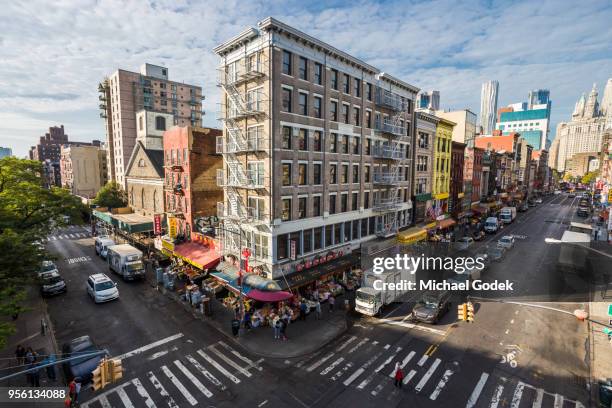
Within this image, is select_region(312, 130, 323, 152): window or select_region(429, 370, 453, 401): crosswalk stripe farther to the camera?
select_region(312, 130, 323, 152): window

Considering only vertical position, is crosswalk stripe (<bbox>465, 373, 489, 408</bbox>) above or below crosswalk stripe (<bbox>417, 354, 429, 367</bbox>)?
above

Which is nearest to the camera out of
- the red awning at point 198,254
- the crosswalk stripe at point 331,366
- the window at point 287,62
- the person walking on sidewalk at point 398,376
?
the person walking on sidewalk at point 398,376

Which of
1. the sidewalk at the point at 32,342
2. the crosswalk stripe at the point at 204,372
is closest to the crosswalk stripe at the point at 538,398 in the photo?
the crosswalk stripe at the point at 204,372

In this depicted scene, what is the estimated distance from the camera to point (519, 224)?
6025cm

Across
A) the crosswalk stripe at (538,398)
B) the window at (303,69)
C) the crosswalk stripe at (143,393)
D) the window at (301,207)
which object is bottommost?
the crosswalk stripe at (143,393)

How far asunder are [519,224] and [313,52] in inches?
2236

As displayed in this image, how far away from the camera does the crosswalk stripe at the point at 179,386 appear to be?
581 inches

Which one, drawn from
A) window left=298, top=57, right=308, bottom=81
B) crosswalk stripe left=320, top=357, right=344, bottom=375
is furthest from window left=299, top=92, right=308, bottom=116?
crosswalk stripe left=320, top=357, right=344, bottom=375

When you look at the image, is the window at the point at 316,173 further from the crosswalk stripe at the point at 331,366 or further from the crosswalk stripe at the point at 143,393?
the crosswalk stripe at the point at 143,393

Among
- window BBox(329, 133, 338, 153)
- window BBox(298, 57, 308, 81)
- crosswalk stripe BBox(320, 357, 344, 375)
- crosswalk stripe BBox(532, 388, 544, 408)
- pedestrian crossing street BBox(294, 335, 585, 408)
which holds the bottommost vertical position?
crosswalk stripe BBox(320, 357, 344, 375)

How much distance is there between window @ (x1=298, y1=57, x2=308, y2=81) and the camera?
2476cm

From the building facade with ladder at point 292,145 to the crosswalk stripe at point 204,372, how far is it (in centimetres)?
718

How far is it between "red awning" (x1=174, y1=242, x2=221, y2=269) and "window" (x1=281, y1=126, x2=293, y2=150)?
12.0 m

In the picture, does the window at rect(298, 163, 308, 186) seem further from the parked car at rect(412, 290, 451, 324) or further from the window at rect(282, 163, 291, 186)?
the parked car at rect(412, 290, 451, 324)
